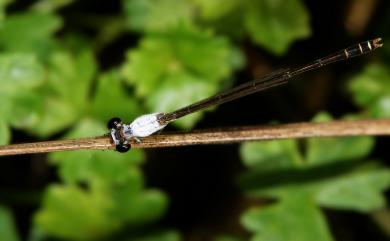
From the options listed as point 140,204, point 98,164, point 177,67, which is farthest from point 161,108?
point 140,204

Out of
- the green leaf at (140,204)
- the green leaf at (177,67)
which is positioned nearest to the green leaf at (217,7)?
the green leaf at (177,67)

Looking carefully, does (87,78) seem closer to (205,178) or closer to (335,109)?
(205,178)

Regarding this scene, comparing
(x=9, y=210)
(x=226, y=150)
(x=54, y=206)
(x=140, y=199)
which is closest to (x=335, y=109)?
(x=226, y=150)

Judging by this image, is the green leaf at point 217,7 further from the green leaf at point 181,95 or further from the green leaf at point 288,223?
the green leaf at point 288,223

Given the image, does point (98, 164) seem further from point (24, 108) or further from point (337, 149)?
point (337, 149)

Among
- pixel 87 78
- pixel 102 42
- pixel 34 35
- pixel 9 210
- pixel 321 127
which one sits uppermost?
pixel 102 42

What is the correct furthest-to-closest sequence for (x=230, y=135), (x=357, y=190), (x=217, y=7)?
(x=217, y=7), (x=357, y=190), (x=230, y=135)
